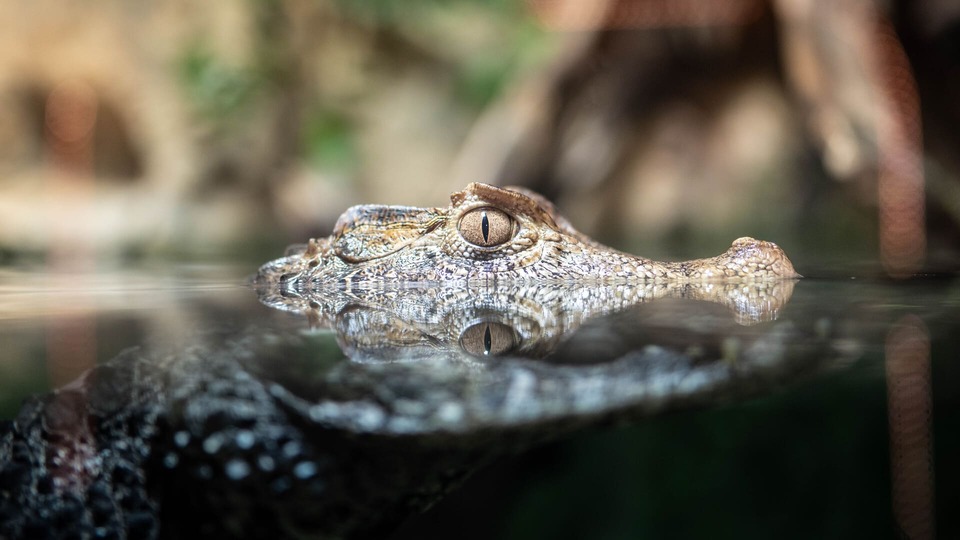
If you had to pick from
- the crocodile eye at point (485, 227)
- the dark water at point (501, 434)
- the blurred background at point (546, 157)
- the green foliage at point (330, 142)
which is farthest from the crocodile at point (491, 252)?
the green foliage at point (330, 142)

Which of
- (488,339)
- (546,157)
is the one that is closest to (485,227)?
(488,339)

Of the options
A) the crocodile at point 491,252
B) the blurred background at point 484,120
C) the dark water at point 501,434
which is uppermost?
the blurred background at point 484,120

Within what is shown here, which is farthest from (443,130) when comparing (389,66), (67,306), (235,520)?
(235,520)

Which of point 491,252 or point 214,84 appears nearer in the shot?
point 491,252

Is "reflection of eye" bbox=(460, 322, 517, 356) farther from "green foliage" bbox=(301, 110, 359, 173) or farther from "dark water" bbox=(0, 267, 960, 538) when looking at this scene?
"green foliage" bbox=(301, 110, 359, 173)

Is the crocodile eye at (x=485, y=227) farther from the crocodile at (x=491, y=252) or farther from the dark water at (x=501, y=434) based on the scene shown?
the dark water at (x=501, y=434)

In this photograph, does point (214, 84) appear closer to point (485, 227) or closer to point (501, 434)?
point (485, 227)
